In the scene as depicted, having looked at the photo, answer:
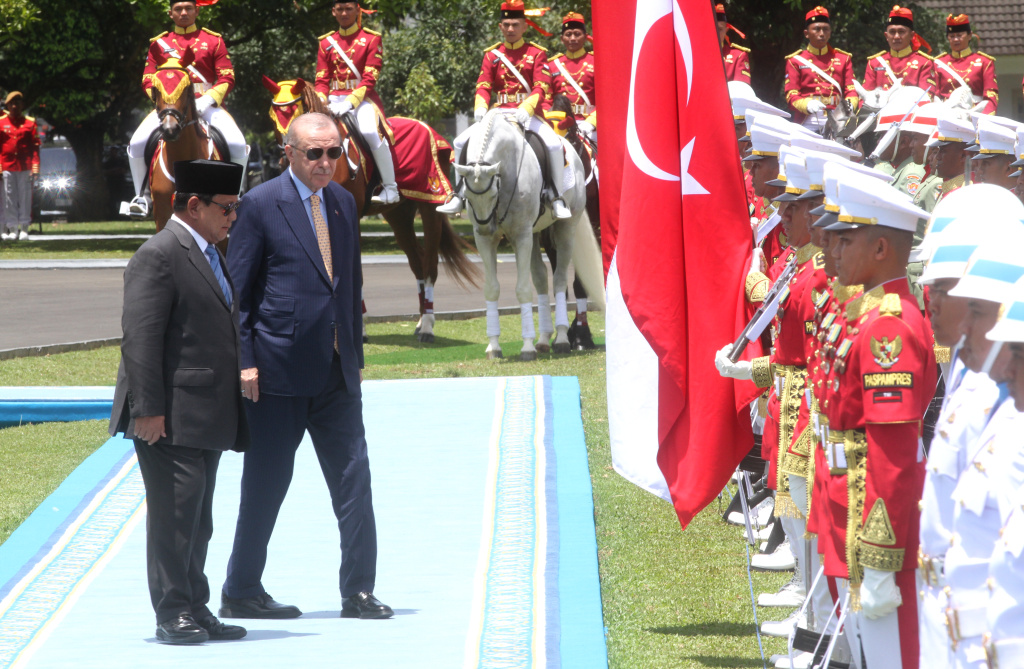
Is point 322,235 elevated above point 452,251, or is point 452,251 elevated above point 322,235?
point 322,235

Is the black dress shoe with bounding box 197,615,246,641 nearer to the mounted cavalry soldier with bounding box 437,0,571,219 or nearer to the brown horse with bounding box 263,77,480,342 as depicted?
the mounted cavalry soldier with bounding box 437,0,571,219

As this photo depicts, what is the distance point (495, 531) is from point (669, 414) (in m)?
2.16

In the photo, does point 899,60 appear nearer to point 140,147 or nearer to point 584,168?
point 584,168

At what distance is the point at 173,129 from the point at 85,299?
651 centimetres

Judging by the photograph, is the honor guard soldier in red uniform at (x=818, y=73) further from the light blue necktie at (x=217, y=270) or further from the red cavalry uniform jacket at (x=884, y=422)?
the red cavalry uniform jacket at (x=884, y=422)

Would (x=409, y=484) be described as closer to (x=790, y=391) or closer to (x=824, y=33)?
(x=790, y=391)

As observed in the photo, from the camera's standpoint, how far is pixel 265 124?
4916 cm

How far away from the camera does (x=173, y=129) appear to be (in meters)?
13.3

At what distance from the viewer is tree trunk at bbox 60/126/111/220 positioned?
38.8 meters

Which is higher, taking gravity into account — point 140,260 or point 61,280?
point 140,260

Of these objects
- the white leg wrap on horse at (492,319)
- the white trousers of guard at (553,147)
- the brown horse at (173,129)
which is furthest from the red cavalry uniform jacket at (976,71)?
the brown horse at (173,129)

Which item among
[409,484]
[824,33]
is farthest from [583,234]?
[409,484]

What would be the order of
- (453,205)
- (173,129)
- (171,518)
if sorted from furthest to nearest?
1. (453,205)
2. (173,129)
3. (171,518)

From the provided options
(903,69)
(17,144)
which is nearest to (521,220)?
(903,69)
